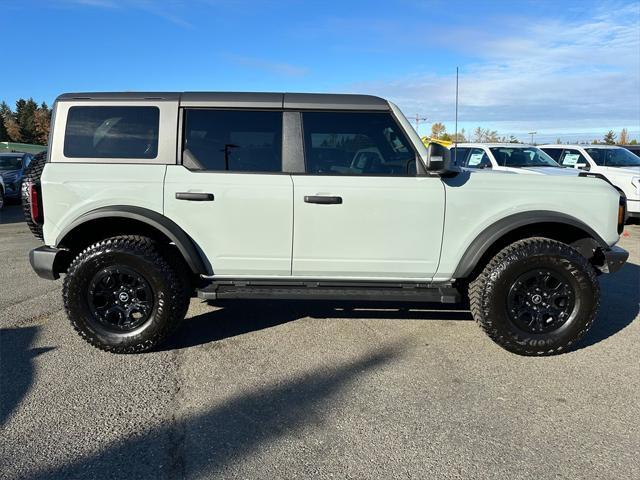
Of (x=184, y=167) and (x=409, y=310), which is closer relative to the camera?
(x=184, y=167)

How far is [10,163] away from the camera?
1468 cm

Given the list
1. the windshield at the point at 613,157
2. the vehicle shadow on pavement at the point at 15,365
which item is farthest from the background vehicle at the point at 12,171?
the windshield at the point at 613,157

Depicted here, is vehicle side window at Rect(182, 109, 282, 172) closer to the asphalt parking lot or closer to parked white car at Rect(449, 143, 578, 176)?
the asphalt parking lot

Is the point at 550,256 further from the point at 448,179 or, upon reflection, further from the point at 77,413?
the point at 77,413

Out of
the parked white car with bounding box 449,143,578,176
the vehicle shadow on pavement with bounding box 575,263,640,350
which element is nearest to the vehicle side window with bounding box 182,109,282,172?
the vehicle shadow on pavement with bounding box 575,263,640,350

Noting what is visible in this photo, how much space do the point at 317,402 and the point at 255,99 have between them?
2.33 metres

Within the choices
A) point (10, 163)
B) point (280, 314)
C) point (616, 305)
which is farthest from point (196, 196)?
point (10, 163)

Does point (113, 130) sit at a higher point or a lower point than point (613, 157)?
lower

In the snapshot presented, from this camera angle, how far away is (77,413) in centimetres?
288

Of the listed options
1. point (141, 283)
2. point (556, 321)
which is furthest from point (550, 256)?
point (141, 283)

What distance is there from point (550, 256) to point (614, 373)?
0.95 metres

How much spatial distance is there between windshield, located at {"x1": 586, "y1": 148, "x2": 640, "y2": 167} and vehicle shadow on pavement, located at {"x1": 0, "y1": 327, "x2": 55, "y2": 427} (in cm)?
1224

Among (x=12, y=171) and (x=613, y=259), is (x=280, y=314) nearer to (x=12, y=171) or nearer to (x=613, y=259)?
(x=613, y=259)

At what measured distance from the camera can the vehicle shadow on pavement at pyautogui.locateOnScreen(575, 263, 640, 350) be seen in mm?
4246
